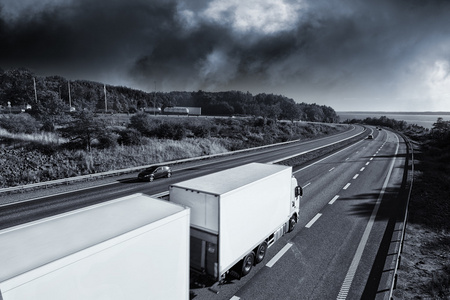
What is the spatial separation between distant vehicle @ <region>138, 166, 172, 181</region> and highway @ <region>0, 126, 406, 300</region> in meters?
0.64

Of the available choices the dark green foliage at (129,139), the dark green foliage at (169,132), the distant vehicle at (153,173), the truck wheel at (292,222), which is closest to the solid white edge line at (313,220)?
the truck wheel at (292,222)

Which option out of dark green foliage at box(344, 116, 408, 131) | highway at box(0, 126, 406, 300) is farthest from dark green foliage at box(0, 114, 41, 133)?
dark green foliage at box(344, 116, 408, 131)

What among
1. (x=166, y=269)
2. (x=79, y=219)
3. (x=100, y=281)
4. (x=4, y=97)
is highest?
(x=4, y=97)

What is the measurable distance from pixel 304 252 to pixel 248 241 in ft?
11.9

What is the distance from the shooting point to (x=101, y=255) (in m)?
3.98

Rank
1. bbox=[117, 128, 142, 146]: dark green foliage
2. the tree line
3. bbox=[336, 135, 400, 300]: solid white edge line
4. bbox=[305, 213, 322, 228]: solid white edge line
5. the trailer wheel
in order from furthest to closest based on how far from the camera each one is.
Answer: the tree line, bbox=[117, 128, 142, 146]: dark green foliage, bbox=[305, 213, 322, 228]: solid white edge line, the trailer wheel, bbox=[336, 135, 400, 300]: solid white edge line

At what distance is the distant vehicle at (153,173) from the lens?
21.3m

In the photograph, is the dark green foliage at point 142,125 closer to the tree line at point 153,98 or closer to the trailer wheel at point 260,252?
the trailer wheel at point 260,252

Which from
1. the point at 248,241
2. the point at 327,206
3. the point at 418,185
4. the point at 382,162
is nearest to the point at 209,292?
the point at 248,241

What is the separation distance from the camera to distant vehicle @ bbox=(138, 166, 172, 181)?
21.3m

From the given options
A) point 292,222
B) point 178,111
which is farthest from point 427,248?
point 178,111

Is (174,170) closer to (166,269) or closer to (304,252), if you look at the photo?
(304,252)

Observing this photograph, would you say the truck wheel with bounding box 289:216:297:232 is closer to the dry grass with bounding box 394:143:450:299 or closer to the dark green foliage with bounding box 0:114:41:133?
the dry grass with bounding box 394:143:450:299

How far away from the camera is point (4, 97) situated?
204 feet
